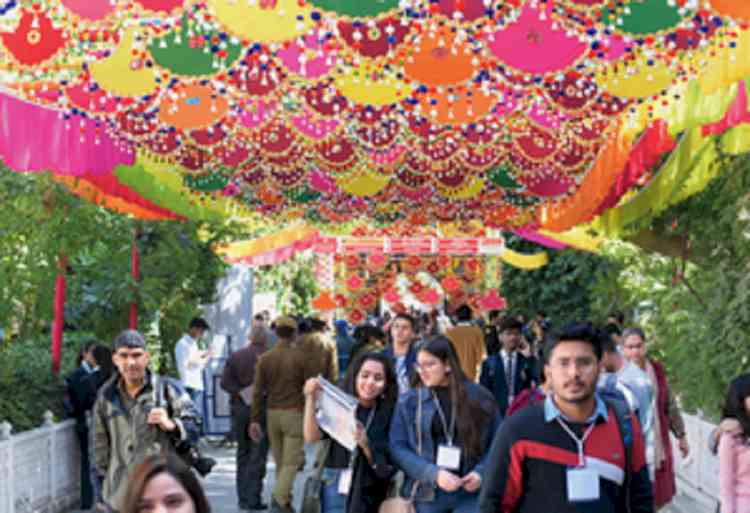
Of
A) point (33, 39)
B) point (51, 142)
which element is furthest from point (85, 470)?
point (33, 39)

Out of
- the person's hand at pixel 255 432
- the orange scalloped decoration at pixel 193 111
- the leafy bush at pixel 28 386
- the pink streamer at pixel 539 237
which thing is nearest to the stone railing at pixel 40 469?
the leafy bush at pixel 28 386

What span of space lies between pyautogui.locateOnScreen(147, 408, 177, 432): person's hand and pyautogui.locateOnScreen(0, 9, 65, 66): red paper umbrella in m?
3.46

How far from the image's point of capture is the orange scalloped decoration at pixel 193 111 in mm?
11828

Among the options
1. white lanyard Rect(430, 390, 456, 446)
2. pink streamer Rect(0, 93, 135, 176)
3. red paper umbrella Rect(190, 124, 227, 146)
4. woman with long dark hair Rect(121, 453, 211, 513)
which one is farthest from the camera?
red paper umbrella Rect(190, 124, 227, 146)

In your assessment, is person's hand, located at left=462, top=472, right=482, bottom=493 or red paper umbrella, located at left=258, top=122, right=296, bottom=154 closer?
person's hand, located at left=462, top=472, right=482, bottom=493

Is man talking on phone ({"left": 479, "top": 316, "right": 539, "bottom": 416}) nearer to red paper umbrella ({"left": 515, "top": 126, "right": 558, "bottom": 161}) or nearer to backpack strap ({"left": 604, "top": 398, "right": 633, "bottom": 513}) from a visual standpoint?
red paper umbrella ({"left": 515, "top": 126, "right": 558, "bottom": 161})

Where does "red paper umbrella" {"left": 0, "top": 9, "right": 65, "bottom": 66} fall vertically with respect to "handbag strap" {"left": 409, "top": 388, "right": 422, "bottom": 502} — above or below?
above

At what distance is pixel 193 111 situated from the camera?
11891 millimetres

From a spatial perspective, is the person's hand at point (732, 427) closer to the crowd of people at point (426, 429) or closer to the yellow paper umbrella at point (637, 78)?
the crowd of people at point (426, 429)

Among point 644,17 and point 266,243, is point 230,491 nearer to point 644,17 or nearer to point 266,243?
Result: point 644,17

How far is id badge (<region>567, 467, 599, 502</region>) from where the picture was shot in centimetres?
448

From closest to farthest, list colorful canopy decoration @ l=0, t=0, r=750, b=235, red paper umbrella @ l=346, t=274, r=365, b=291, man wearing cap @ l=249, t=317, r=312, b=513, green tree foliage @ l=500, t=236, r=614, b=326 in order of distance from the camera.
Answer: colorful canopy decoration @ l=0, t=0, r=750, b=235, man wearing cap @ l=249, t=317, r=312, b=513, green tree foliage @ l=500, t=236, r=614, b=326, red paper umbrella @ l=346, t=274, r=365, b=291

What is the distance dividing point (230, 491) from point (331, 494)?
20.1 feet

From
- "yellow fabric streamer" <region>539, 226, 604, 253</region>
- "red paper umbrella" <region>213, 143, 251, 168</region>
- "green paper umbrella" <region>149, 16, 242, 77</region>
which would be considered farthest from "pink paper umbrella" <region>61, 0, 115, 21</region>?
"yellow fabric streamer" <region>539, 226, 604, 253</region>
